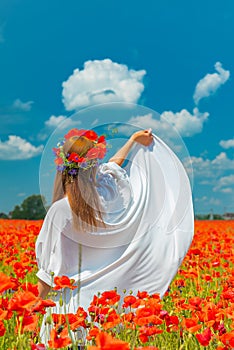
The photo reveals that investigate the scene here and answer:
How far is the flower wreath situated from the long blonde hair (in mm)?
20

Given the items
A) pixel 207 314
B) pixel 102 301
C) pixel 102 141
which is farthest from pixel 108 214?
pixel 207 314

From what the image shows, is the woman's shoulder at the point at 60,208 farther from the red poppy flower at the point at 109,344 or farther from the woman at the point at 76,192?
the red poppy flower at the point at 109,344

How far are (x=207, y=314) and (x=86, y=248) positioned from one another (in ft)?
3.40

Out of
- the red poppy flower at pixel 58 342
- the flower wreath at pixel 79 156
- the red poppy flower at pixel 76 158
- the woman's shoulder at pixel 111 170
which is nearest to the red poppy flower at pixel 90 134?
the flower wreath at pixel 79 156

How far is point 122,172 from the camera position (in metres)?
2.85

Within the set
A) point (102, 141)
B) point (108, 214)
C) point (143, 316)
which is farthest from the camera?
point (108, 214)

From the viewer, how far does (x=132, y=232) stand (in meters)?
2.92

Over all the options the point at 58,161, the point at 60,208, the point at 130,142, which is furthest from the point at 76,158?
the point at 130,142

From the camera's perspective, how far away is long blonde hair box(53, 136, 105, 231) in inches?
101

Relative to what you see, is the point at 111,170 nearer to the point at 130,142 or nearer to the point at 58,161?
the point at 130,142

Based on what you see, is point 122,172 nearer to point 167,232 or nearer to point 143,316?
point 167,232

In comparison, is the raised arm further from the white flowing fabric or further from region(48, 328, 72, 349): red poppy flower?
region(48, 328, 72, 349): red poppy flower

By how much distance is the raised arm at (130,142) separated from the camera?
9.30 feet

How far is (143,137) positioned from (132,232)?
56 cm
